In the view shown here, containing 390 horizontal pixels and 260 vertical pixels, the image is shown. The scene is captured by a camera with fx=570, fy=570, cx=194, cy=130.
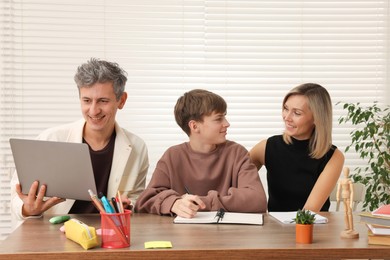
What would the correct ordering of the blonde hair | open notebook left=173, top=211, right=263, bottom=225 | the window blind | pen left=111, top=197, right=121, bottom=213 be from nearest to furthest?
pen left=111, top=197, right=121, bottom=213 < open notebook left=173, top=211, right=263, bottom=225 < the blonde hair < the window blind

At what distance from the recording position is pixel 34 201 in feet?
7.27

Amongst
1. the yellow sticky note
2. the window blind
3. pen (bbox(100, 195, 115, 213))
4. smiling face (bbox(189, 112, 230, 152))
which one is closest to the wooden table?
the yellow sticky note

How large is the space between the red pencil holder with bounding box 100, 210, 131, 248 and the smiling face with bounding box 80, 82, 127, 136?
86cm

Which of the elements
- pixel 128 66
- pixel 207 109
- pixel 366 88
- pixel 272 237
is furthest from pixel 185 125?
pixel 366 88

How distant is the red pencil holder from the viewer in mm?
1750

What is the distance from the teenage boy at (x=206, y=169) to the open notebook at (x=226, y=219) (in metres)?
0.09

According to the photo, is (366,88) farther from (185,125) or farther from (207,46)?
(185,125)

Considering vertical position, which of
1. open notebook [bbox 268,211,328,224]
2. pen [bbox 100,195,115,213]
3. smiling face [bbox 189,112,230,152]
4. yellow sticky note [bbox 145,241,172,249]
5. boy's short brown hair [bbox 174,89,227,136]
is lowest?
open notebook [bbox 268,211,328,224]

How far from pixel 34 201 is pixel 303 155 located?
1323 mm

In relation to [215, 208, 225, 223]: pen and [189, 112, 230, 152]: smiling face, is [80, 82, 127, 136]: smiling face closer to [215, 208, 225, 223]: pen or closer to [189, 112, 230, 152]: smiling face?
[189, 112, 230, 152]: smiling face

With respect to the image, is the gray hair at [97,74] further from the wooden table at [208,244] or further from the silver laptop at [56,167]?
the wooden table at [208,244]

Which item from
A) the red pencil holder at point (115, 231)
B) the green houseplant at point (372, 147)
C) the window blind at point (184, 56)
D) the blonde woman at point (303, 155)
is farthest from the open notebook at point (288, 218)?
the window blind at point (184, 56)

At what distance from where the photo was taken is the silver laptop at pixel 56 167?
210cm

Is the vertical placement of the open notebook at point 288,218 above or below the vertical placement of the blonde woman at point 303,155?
below
